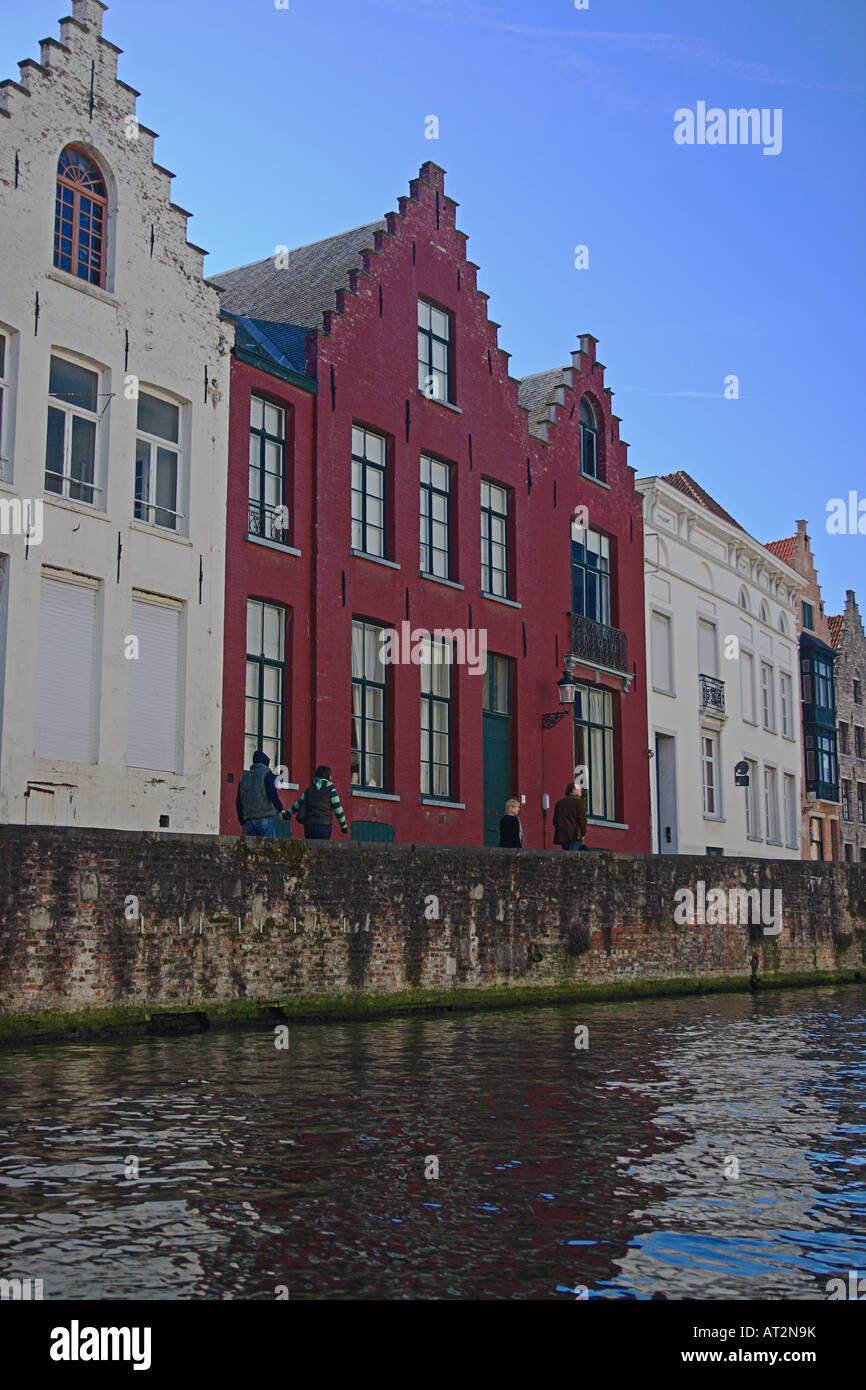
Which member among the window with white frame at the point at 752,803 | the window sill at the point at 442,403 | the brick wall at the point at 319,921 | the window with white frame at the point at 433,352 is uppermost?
the window with white frame at the point at 433,352

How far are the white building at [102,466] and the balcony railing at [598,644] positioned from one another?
890 cm

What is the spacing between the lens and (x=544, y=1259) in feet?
15.1

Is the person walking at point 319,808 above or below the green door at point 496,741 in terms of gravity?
below

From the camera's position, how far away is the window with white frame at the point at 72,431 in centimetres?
1659

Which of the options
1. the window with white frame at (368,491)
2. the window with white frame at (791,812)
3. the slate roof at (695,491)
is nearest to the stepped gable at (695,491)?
the slate roof at (695,491)

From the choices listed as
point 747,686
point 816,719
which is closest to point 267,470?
point 747,686

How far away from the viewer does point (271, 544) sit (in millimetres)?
19047

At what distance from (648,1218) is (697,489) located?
31.5 m

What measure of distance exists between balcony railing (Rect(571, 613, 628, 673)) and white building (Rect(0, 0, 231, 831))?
350 inches

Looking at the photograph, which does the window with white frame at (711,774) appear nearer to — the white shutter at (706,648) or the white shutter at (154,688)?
the white shutter at (706,648)

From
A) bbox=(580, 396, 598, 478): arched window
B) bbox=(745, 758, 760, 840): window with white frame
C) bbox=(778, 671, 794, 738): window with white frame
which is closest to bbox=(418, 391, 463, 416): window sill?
bbox=(580, 396, 598, 478): arched window
